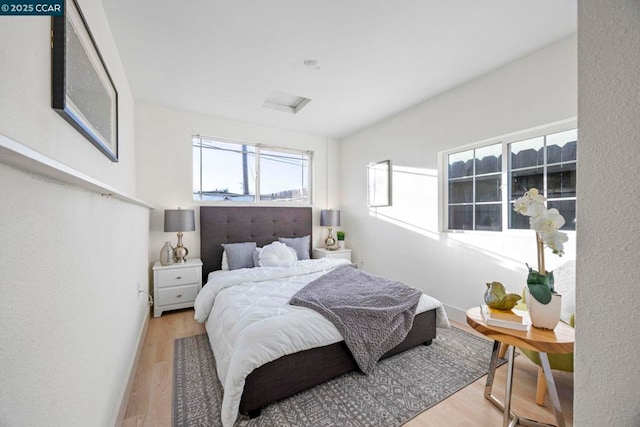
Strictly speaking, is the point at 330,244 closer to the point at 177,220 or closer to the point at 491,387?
the point at 177,220

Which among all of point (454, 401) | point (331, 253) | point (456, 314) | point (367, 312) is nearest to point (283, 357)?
point (367, 312)

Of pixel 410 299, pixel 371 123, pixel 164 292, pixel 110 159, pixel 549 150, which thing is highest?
pixel 371 123

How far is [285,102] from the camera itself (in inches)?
134

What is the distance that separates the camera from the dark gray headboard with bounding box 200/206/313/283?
139 inches

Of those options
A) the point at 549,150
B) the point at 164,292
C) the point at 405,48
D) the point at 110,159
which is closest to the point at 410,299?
the point at 549,150

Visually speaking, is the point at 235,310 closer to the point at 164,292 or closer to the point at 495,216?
the point at 164,292

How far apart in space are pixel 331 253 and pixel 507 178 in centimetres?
251

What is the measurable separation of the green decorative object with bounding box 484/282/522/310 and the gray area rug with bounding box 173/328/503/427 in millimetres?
702

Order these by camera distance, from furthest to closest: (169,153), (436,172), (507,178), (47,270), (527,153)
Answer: (169,153)
(436,172)
(507,178)
(527,153)
(47,270)

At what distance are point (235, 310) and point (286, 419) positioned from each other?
81 centimetres

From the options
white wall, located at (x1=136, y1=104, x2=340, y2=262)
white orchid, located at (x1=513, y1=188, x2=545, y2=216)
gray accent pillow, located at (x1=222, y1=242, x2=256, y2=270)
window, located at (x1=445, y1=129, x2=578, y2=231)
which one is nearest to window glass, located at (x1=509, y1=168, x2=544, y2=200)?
window, located at (x1=445, y1=129, x2=578, y2=231)

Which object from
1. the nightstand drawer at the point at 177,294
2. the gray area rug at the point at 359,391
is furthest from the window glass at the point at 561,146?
the nightstand drawer at the point at 177,294

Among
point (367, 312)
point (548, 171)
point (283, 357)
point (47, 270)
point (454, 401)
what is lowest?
point (454, 401)

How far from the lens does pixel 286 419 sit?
4.89 feet
